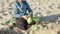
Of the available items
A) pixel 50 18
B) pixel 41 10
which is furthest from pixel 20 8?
pixel 41 10

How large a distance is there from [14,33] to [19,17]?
0.53 meters

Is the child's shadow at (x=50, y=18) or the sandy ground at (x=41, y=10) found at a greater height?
the sandy ground at (x=41, y=10)

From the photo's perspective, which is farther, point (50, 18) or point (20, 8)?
point (50, 18)

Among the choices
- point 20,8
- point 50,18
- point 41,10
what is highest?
point 20,8

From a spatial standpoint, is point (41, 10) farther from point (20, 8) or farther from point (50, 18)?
point (20, 8)

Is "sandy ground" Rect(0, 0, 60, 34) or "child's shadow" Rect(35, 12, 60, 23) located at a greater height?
"sandy ground" Rect(0, 0, 60, 34)

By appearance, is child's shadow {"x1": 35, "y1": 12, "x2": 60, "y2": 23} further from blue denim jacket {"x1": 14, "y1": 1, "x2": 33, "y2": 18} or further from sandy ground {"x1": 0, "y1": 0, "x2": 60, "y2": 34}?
blue denim jacket {"x1": 14, "y1": 1, "x2": 33, "y2": 18}

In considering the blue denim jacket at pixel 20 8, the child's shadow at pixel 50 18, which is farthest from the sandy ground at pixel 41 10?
the blue denim jacket at pixel 20 8

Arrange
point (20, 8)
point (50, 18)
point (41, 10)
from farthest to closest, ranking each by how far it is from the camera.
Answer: point (41, 10)
point (50, 18)
point (20, 8)

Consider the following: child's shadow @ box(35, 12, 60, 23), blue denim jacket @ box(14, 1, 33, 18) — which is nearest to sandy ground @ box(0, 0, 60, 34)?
child's shadow @ box(35, 12, 60, 23)

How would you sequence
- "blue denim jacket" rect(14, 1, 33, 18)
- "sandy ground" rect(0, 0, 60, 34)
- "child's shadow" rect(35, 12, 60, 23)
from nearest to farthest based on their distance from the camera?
"blue denim jacket" rect(14, 1, 33, 18) → "child's shadow" rect(35, 12, 60, 23) → "sandy ground" rect(0, 0, 60, 34)

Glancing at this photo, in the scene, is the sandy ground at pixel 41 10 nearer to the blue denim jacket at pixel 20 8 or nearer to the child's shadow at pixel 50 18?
the child's shadow at pixel 50 18

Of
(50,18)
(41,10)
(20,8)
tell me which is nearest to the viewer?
(20,8)

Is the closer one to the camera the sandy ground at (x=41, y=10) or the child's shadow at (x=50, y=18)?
the child's shadow at (x=50, y=18)
